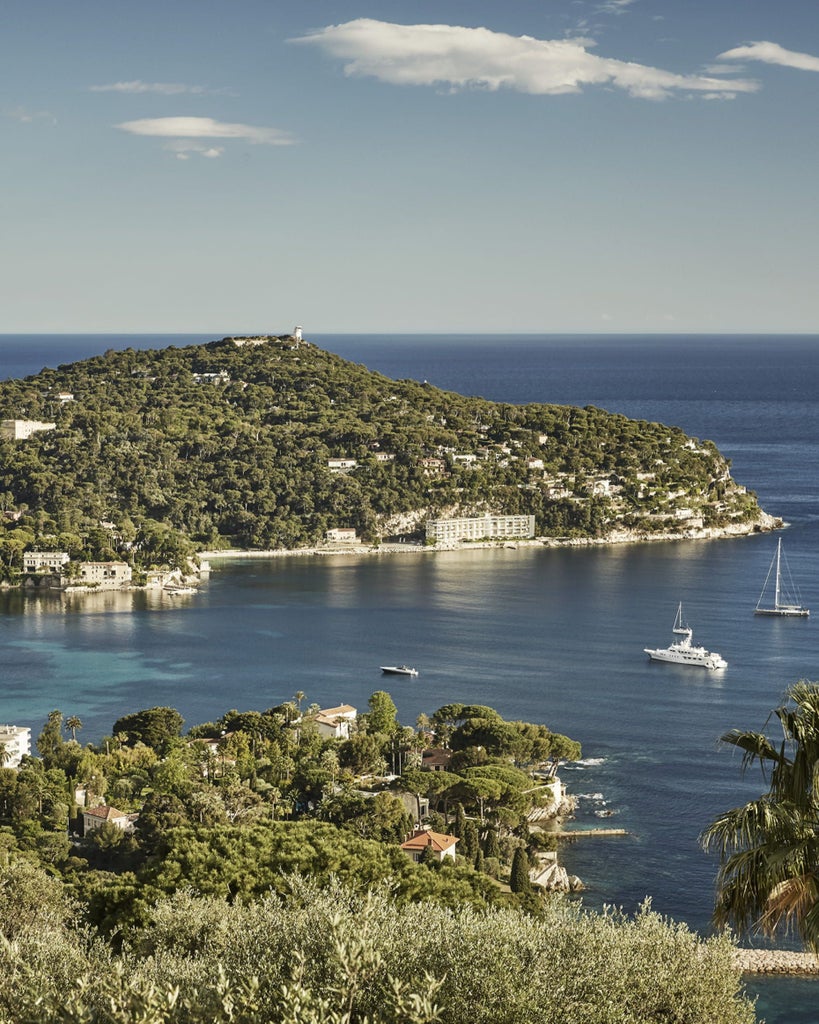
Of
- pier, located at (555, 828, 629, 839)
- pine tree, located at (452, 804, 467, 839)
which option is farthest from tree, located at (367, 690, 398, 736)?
pier, located at (555, 828, 629, 839)

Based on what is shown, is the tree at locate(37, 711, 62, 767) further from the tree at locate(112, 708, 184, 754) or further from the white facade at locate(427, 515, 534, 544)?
the white facade at locate(427, 515, 534, 544)

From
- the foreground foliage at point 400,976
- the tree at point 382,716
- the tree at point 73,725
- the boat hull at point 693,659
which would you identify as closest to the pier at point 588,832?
the tree at point 382,716

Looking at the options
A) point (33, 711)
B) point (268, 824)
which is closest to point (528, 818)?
point (268, 824)

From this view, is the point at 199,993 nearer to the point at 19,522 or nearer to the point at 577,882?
the point at 577,882

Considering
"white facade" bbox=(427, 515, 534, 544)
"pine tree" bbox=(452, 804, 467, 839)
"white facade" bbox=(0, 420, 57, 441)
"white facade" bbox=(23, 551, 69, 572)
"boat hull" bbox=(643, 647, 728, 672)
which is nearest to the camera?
"pine tree" bbox=(452, 804, 467, 839)

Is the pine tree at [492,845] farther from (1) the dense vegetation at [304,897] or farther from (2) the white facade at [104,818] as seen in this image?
(2) the white facade at [104,818]
